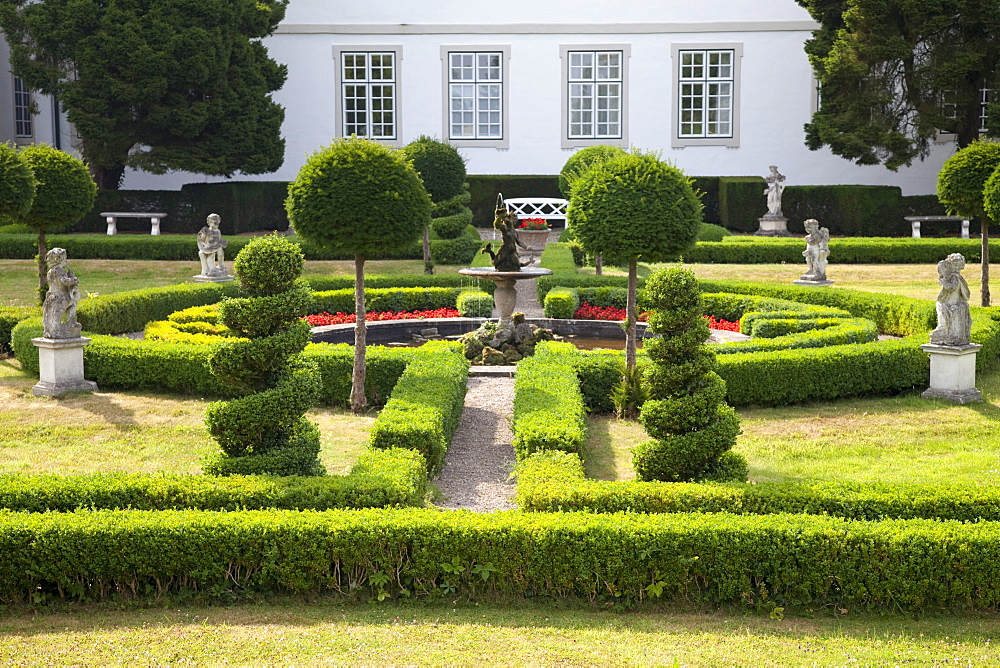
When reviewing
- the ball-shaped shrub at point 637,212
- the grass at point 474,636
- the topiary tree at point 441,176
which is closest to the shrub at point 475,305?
the ball-shaped shrub at point 637,212

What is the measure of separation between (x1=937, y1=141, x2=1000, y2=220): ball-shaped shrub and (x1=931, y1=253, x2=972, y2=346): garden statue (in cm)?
506

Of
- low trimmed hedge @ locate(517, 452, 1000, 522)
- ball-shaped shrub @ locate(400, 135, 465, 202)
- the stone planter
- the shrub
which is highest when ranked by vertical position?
ball-shaped shrub @ locate(400, 135, 465, 202)

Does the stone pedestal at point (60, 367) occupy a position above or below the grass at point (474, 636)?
above

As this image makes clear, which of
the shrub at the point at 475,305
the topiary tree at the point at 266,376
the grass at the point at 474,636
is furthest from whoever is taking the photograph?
the shrub at the point at 475,305

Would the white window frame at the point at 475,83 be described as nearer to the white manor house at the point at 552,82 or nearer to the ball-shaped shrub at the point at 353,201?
the white manor house at the point at 552,82

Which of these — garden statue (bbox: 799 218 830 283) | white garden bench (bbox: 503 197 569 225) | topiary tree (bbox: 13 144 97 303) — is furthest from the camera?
white garden bench (bbox: 503 197 569 225)

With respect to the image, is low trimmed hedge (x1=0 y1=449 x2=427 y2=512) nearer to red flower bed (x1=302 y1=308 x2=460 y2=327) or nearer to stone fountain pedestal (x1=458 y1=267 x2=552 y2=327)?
stone fountain pedestal (x1=458 y1=267 x2=552 y2=327)

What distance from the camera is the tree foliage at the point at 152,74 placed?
995 inches

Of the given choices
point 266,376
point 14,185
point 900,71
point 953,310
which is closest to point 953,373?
point 953,310

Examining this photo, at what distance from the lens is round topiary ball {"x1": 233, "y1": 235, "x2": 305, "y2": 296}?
7.95 metres

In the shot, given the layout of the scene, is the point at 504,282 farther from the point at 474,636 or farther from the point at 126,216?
the point at 126,216

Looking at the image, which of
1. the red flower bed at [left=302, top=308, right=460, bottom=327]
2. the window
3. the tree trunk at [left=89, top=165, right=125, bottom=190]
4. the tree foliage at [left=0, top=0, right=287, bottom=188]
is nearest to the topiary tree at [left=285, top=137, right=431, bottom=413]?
the red flower bed at [left=302, top=308, right=460, bottom=327]

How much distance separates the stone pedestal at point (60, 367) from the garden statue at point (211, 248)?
277 inches

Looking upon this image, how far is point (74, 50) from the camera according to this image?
83.2ft
